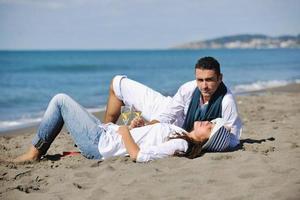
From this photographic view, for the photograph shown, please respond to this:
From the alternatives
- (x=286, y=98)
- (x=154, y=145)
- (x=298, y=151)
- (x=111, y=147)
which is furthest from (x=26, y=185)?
(x=286, y=98)

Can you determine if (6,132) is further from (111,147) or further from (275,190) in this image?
(275,190)

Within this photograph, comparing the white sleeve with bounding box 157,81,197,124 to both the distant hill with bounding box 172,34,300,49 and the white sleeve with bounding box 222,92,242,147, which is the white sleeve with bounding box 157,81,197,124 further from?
the distant hill with bounding box 172,34,300,49

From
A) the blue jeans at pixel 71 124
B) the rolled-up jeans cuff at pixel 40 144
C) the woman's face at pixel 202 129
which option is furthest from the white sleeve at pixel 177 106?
the rolled-up jeans cuff at pixel 40 144

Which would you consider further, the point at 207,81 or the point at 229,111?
the point at 229,111

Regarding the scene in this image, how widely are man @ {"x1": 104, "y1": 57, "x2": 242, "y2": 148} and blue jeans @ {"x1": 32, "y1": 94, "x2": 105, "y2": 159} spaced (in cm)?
78

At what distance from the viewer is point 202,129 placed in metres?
5.23

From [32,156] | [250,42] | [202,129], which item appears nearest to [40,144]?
[32,156]

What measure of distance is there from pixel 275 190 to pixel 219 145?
4.61ft

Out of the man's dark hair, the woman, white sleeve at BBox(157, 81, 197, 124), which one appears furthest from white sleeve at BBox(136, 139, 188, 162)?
the man's dark hair

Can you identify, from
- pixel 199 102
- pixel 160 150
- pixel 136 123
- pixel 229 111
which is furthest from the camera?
pixel 136 123

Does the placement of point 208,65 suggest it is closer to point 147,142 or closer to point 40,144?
point 147,142

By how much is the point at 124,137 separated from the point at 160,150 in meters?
0.43

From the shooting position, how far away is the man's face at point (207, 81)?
5.29m

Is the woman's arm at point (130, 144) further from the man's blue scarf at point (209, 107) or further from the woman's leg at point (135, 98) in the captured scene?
the woman's leg at point (135, 98)
